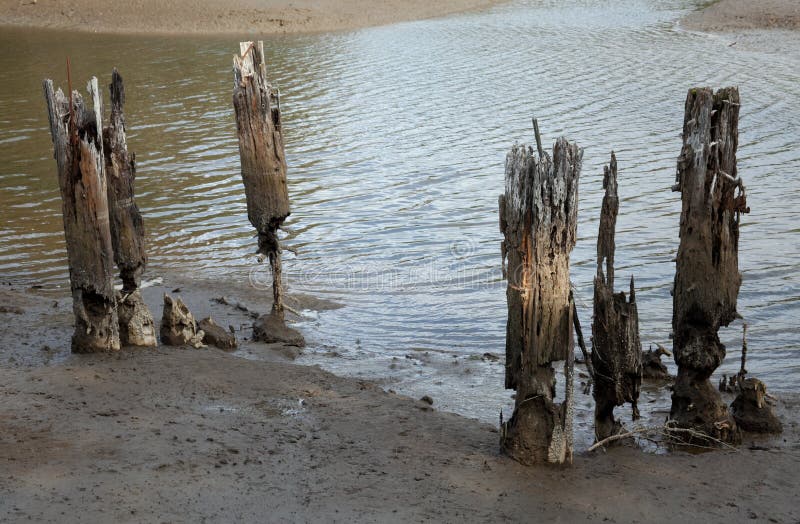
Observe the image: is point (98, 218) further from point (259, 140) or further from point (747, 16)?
point (747, 16)

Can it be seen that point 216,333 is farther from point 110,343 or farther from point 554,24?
point 554,24

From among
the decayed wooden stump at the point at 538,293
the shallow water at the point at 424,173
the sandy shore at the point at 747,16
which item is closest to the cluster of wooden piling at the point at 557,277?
the decayed wooden stump at the point at 538,293

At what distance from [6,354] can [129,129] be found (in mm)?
12081

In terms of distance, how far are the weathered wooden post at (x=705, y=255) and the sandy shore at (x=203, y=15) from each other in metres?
30.2

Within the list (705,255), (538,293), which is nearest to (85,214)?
(538,293)

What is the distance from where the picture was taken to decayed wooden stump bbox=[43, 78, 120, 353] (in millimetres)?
7902

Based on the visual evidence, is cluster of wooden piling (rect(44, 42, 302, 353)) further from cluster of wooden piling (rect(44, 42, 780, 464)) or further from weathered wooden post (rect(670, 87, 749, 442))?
weathered wooden post (rect(670, 87, 749, 442))

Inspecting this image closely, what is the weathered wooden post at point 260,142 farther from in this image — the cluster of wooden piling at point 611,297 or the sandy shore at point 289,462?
the cluster of wooden piling at point 611,297

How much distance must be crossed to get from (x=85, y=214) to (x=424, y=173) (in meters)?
8.80

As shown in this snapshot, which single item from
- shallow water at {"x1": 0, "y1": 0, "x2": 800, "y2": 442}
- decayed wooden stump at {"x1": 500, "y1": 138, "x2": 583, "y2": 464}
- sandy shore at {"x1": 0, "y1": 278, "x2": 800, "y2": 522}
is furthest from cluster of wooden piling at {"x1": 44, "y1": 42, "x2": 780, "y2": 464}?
shallow water at {"x1": 0, "y1": 0, "x2": 800, "y2": 442}

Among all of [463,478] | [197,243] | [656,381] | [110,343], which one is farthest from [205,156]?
[463,478]

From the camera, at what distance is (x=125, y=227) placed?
8.42 metres

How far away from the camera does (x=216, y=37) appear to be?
111 ft

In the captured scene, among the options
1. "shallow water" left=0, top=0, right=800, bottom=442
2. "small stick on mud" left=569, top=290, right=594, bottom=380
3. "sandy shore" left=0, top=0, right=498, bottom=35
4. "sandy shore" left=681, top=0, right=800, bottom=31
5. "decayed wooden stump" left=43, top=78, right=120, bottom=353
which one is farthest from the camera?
"sandy shore" left=0, top=0, right=498, bottom=35
